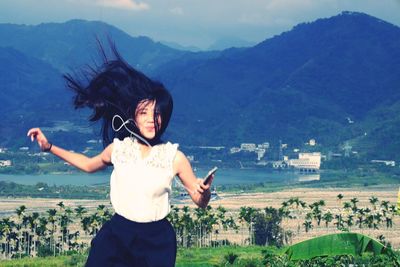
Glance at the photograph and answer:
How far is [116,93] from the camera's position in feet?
11.7

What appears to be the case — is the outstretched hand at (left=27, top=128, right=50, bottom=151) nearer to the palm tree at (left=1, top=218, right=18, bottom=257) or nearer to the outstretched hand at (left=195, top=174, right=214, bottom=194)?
the outstretched hand at (left=195, top=174, right=214, bottom=194)

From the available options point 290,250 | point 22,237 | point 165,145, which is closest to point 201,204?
point 165,145

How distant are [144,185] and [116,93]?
1.37 ft

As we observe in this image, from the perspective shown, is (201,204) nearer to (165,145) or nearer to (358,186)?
(165,145)

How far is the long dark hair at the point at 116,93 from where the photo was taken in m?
3.52

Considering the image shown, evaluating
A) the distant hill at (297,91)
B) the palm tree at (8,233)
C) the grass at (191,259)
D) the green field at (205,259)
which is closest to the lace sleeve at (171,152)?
the green field at (205,259)

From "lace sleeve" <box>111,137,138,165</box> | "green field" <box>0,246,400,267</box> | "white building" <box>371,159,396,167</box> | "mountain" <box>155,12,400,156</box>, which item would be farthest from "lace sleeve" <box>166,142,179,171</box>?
"mountain" <box>155,12,400,156</box>

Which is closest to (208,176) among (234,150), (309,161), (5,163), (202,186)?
(202,186)

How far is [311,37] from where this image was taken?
162 meters

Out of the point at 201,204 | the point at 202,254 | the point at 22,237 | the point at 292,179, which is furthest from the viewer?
the point at 292,179

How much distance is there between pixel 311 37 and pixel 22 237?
423 ft

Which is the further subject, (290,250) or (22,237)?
(22,237)

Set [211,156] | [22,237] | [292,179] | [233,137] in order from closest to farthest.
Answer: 1. [22,237]
2. [292,179]
3. [211,156]
4. [233,137]

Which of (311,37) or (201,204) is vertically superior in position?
(311,37)
